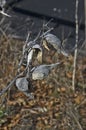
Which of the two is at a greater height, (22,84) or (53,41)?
(53,41)

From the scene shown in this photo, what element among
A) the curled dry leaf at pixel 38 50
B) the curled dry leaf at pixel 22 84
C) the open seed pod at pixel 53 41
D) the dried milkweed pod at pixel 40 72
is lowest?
the curled dry leaf at pixel 22 84

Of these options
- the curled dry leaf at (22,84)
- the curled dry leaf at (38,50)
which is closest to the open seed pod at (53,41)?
the curled dry leaf at (38,50)

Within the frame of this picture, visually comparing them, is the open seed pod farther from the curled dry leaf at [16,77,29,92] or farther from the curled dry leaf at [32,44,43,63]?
the curled dry leaf at [16,77,29,92]

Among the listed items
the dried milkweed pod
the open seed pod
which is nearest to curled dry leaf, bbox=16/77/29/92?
the dried milkweed pod

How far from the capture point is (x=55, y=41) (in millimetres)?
1941

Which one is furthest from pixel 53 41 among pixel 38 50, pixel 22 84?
pixel 22 84

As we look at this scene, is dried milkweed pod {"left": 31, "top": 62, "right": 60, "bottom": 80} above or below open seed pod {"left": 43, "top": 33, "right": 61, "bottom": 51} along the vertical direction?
below

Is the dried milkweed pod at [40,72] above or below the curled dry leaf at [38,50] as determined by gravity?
below

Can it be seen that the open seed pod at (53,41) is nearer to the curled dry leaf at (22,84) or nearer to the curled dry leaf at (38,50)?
the curled dry leaf at (38,50)

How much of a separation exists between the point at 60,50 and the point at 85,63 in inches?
152

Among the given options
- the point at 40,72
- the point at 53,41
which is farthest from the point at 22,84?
the point at 53,41

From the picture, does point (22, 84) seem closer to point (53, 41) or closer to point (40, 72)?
point (40, 72)

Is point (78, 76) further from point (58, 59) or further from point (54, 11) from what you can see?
point (54, 11)

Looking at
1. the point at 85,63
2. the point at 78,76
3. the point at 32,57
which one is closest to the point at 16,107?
the point at 78,76
